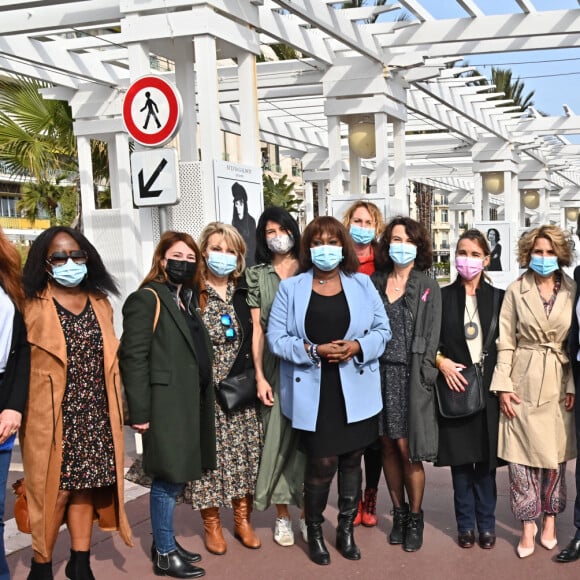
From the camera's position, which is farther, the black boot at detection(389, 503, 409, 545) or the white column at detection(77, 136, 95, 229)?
the white column at detection(77, 136, 95, 229)

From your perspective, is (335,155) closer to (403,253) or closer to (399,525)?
(403,253)

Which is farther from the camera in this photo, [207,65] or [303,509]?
[207,65]

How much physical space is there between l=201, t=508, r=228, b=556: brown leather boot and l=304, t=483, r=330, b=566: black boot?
1.65 feet

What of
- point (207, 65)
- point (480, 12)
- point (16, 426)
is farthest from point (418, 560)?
point (480, 12)

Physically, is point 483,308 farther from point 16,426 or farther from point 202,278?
point 16,426

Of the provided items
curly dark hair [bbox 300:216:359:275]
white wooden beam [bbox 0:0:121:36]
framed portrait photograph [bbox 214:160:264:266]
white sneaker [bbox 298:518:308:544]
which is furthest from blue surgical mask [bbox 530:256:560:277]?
white wooden beam [bbox 0:0:121:36]

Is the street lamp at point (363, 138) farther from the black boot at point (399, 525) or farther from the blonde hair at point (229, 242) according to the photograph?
the black boot at point (399, 525)

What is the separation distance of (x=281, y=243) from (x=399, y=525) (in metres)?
1.75

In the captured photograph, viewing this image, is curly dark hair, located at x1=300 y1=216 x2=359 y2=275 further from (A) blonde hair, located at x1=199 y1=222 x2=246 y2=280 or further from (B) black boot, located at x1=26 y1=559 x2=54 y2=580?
(B) black boot, located at x1=26 y1=559 x2=54 y2=580

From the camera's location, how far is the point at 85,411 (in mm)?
4062

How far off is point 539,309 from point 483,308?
0.31 m

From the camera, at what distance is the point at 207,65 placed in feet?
21.8

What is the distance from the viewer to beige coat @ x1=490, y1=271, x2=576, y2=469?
4520mm

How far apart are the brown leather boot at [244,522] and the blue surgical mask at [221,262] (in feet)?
4.28
